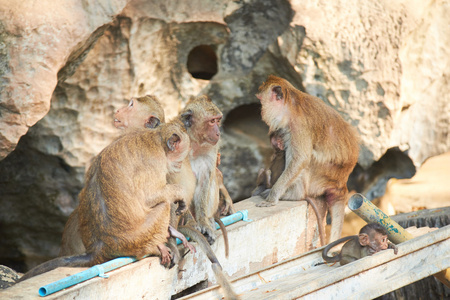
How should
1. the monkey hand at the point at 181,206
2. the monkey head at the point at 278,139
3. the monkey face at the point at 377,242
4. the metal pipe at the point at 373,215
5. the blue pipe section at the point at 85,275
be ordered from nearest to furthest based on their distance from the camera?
the blue pipe section at the point at 85,275 → the monkey hand at the point at 181,206 → the monkey face at the point at 377,242 → the metal pipe at the point at 373,215 → the monkey head at the point at 278,139

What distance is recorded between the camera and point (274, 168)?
621 cm

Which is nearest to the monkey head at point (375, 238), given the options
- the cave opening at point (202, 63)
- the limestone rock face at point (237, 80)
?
the limestone rock face at point (237, 80)

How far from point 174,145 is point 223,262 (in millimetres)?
1319

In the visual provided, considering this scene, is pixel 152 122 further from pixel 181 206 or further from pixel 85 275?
pixel 85 275

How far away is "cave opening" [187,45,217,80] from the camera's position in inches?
331

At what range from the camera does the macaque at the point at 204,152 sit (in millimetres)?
4891

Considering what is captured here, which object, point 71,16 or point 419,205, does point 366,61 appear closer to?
point 419,205

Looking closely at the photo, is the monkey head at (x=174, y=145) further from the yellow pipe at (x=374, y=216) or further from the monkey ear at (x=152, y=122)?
the yellow pipe at (x=374, y=216)

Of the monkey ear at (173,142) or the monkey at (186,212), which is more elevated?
the monkey ear at (173,142)

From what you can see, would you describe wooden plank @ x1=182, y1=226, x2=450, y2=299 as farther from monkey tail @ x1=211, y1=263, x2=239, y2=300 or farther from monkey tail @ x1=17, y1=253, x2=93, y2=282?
monkey tail @ x1=17, y1=253, x2=93, y2=282

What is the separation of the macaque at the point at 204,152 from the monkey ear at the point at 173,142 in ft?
2.28

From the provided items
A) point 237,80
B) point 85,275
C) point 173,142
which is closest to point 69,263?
point 85,275

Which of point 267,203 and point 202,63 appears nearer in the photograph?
point 267,203

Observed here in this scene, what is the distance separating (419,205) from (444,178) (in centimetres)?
69
